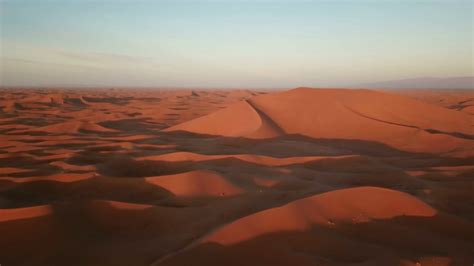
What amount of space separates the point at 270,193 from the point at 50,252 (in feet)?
9.70

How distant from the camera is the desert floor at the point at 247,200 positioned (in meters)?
3.18

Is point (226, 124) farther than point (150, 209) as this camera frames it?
Yes

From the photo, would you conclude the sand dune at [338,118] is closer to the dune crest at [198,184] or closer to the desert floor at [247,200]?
the desert floor at [247,200]

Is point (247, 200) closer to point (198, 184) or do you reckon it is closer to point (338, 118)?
point (198, 184)

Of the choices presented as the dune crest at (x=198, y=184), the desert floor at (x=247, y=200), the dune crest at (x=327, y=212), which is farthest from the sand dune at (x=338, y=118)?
the dune crest at (x=327, y=212)

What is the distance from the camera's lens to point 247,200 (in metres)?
4.73

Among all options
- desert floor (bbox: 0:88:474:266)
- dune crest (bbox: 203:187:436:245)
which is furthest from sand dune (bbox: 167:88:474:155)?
dune crest (bbox: 203:187:436:245)

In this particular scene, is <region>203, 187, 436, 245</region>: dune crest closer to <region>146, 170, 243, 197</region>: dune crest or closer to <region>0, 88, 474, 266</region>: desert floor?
<region>0, 88, 474, 266</region>: desert floor

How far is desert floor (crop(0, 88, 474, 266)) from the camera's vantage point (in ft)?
10.4

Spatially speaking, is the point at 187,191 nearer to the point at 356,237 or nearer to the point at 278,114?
the point at 356,237

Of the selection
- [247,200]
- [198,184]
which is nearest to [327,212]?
[247,200]

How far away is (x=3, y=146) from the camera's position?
1039 centimetres

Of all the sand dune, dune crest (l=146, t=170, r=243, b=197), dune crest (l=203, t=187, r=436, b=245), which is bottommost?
dune crest (l=146, t=170, r=243, b=197)

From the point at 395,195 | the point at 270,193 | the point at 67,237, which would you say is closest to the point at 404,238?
the point at 395,195
